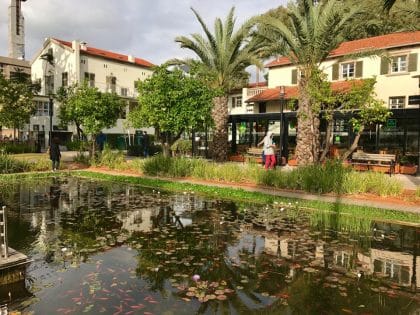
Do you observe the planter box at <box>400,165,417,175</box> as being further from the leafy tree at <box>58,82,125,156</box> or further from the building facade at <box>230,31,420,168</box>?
the leafy tree at <box>58,82,125,156</box>

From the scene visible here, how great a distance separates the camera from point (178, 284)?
504 cm

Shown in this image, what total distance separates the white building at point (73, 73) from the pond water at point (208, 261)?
120ft

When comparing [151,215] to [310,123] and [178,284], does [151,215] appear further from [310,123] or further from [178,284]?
[310,123]

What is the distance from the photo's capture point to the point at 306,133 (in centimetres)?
1711

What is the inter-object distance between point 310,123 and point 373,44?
13758 millimetres

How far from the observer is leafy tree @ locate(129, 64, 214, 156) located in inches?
632

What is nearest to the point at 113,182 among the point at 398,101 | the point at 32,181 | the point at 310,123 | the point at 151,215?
the point at 32,181

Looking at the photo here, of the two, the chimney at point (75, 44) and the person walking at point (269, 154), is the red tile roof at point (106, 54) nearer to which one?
the chimney at point (75, 44)

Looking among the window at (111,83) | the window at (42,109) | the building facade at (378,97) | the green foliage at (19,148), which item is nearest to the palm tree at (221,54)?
the building facade at (378,97)

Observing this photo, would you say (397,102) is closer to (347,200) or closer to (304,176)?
(304,176)

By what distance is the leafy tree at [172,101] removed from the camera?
1605cm

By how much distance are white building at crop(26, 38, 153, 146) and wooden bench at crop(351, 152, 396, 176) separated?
3090cm

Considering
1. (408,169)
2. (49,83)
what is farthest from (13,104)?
(408,169)

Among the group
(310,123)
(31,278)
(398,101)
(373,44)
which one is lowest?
(31,278)
